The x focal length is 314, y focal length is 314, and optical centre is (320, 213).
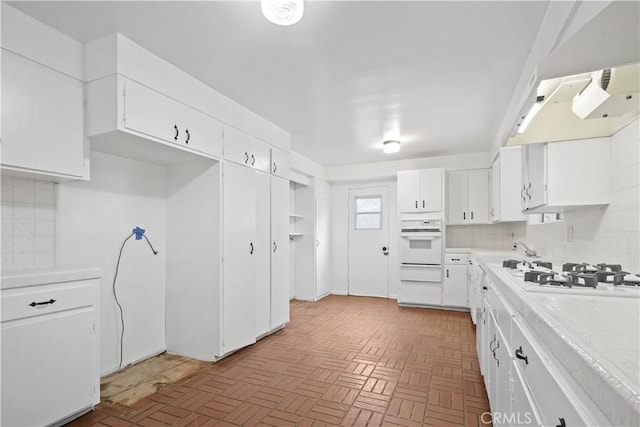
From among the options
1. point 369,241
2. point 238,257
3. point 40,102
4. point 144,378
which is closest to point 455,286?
point 369,241

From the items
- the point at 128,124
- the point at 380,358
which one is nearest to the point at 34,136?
the point at 128,124

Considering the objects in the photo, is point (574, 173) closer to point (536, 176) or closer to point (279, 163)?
point (536, 176)

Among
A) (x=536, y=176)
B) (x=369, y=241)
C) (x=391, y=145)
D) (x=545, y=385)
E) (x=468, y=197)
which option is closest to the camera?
(x=545, y=385)

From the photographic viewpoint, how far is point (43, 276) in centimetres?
187

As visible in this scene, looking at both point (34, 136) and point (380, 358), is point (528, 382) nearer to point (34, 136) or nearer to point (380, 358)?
point (380, 358)

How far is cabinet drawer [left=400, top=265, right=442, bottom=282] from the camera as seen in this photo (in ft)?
16.1

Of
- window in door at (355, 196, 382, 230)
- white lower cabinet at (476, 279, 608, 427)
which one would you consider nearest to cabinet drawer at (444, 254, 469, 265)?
window in door at (355, 196, 382, 230)

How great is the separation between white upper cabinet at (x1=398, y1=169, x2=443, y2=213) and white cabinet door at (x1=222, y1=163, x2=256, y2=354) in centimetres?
278

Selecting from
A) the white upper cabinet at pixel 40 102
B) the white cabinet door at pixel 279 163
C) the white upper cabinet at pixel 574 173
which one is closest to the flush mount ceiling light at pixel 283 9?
the white upper cabinet at pixel 40 102

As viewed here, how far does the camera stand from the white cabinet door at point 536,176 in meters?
2.17

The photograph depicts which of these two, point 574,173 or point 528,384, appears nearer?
point 528,384

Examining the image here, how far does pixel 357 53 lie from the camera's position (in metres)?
2.30

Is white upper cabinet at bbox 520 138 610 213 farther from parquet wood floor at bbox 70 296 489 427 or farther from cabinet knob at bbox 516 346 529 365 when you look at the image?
parquet wood floor at bbox 70 296 489 427

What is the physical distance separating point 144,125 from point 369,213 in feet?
14.7
